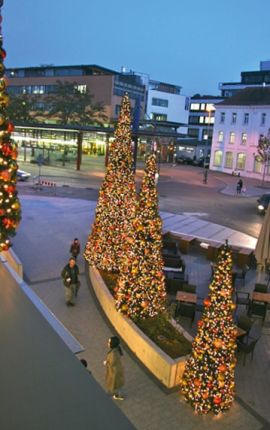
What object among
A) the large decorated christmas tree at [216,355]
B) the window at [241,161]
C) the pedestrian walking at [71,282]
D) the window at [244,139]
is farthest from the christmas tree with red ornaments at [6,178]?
the window at [244,139]

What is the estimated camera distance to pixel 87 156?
7194 centimetres

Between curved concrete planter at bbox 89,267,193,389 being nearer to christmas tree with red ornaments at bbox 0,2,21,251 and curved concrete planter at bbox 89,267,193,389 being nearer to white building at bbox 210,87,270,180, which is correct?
christmas tree with red ornaments at bbox 0,2,21,251

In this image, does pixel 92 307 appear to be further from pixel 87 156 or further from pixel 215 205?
pixel 87 156

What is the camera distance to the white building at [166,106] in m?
87.7

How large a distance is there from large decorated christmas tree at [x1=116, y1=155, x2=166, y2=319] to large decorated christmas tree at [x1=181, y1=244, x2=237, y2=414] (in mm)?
2544

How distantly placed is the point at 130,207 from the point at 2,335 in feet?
30.2

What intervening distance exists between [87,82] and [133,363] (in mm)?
71881

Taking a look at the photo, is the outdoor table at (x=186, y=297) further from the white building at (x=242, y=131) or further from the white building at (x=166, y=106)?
the white building at (x=166, y=106)

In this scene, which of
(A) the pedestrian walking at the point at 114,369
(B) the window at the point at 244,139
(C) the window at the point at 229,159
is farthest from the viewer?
(C) the window at the point at 229,159

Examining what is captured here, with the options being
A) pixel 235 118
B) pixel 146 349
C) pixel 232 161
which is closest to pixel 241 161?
pixel 232 161

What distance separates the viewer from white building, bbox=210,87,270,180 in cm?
5409

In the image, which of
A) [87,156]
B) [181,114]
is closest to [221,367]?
[87,156]

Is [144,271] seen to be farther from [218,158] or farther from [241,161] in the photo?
[218,158]

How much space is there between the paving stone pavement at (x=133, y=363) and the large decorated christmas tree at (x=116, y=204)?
130 cm
